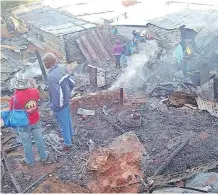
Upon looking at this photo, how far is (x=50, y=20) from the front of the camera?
18266 mm

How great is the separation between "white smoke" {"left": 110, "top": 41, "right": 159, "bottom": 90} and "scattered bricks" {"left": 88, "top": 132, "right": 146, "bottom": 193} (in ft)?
15.0

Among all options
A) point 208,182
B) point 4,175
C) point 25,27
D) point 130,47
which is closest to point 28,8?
point 25,27

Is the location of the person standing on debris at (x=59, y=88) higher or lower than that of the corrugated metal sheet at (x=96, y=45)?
higher

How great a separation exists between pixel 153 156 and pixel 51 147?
2.32m

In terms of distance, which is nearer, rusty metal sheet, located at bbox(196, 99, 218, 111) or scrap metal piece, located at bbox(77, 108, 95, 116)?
rusty metal sheet, located at bbox(196, 99, 218, 111)

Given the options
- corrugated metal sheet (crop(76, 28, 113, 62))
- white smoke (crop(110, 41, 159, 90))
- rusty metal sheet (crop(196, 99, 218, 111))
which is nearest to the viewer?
rusty metal sheet (crop(196, 99, 218, 111))

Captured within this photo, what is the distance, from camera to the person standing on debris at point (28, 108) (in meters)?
6.21

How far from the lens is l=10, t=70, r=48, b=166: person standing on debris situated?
6.21 m

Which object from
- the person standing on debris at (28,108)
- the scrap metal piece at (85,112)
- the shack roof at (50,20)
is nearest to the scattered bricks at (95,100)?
the scrap metal piece at (85,112)

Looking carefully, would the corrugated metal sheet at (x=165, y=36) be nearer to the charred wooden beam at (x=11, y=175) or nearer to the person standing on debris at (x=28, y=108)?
the person standing on debris at (x=28, y=108)

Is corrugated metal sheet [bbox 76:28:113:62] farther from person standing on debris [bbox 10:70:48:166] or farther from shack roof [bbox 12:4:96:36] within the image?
person standing on debris [bbox 10:70:48:166]

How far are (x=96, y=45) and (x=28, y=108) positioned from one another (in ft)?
33.4

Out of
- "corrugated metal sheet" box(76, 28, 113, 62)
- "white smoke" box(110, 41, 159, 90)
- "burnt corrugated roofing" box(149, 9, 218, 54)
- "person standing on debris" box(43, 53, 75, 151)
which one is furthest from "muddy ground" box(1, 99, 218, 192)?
"corrugated metal sheet" box(76, 28, 113, 62)

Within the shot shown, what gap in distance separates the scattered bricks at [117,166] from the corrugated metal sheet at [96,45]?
875cm
